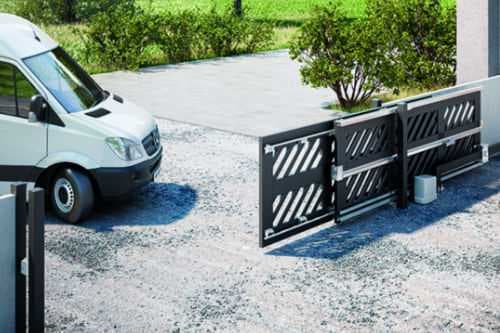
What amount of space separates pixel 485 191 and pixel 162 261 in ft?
15.2

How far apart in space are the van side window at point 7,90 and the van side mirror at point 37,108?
0.26 meters

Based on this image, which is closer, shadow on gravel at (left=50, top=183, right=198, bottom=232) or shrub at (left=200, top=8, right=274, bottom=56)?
shadow on gravel at (left=50, top=183, right=198, bottom=232)

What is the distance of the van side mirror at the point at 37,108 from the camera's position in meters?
10.2

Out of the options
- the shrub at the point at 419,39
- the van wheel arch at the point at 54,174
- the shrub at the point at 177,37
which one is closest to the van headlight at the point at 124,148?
the van wheel arch at the point at 54,174

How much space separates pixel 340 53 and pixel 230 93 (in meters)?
3.13

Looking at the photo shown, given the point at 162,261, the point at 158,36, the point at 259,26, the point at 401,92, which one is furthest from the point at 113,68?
the point at 162,261

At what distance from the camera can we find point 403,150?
1100 cm

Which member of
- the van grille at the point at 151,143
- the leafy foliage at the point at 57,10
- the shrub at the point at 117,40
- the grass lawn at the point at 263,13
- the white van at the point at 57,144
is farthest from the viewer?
the leafy foliage at the point at 57,10

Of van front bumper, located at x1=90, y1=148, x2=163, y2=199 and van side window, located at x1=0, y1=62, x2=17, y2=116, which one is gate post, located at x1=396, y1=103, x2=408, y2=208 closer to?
van front bumper, located at x1=90, y1=148, x2=163, y2=199

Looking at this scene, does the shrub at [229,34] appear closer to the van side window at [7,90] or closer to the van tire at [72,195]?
the van side window at [7,90]

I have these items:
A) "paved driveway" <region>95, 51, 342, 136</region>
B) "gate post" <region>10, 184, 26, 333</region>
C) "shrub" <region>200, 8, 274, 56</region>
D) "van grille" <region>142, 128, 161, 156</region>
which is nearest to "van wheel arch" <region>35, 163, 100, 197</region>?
"van grille" <region>142, 128, 161, 156</region>

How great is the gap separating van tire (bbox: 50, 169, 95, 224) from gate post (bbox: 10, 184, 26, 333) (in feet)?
10.5

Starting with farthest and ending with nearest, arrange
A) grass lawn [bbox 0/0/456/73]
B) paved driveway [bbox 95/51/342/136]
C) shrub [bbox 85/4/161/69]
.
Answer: grass lawn [bbox 0/0/456/73] → shrub [bbox 85/4/161/69] → paved driveway [bbox 95/51/342/136]

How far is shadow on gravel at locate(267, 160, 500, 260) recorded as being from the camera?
9.60 meters
